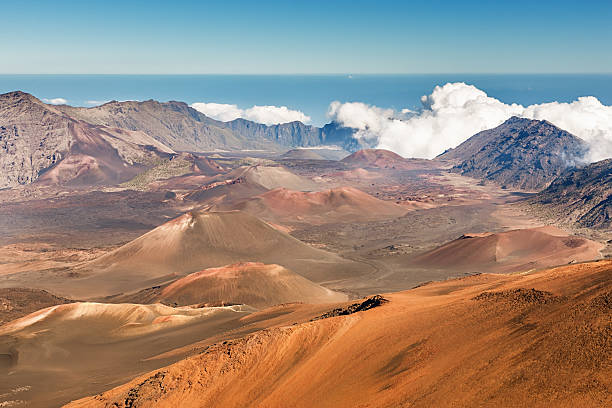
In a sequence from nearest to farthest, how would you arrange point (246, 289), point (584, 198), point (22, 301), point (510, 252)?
1. point (22, 301)
2. point (246, 289)
3. point (510, 252)
4. point (584, 198)

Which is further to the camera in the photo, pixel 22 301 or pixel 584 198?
pixel 584 198

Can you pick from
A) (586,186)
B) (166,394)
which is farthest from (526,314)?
(586,186)

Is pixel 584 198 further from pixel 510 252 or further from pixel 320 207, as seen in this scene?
pixel 320 207

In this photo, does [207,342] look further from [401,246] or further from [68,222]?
[68,222]

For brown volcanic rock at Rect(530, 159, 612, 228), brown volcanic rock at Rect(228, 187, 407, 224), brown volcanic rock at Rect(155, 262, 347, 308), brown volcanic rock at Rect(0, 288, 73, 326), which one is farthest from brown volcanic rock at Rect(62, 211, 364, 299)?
brown volcanic rock at Rect(530, 159, 612, 228)

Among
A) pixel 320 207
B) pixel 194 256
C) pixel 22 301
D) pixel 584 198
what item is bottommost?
pixel 320 207

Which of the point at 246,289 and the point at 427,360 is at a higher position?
the point at 427,360

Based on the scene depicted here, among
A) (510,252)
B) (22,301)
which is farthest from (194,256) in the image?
(510,252)

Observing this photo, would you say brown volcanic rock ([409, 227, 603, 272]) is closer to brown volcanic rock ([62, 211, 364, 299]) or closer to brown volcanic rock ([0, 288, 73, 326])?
brown volcanic rock ([62, 211, 364, 299])
